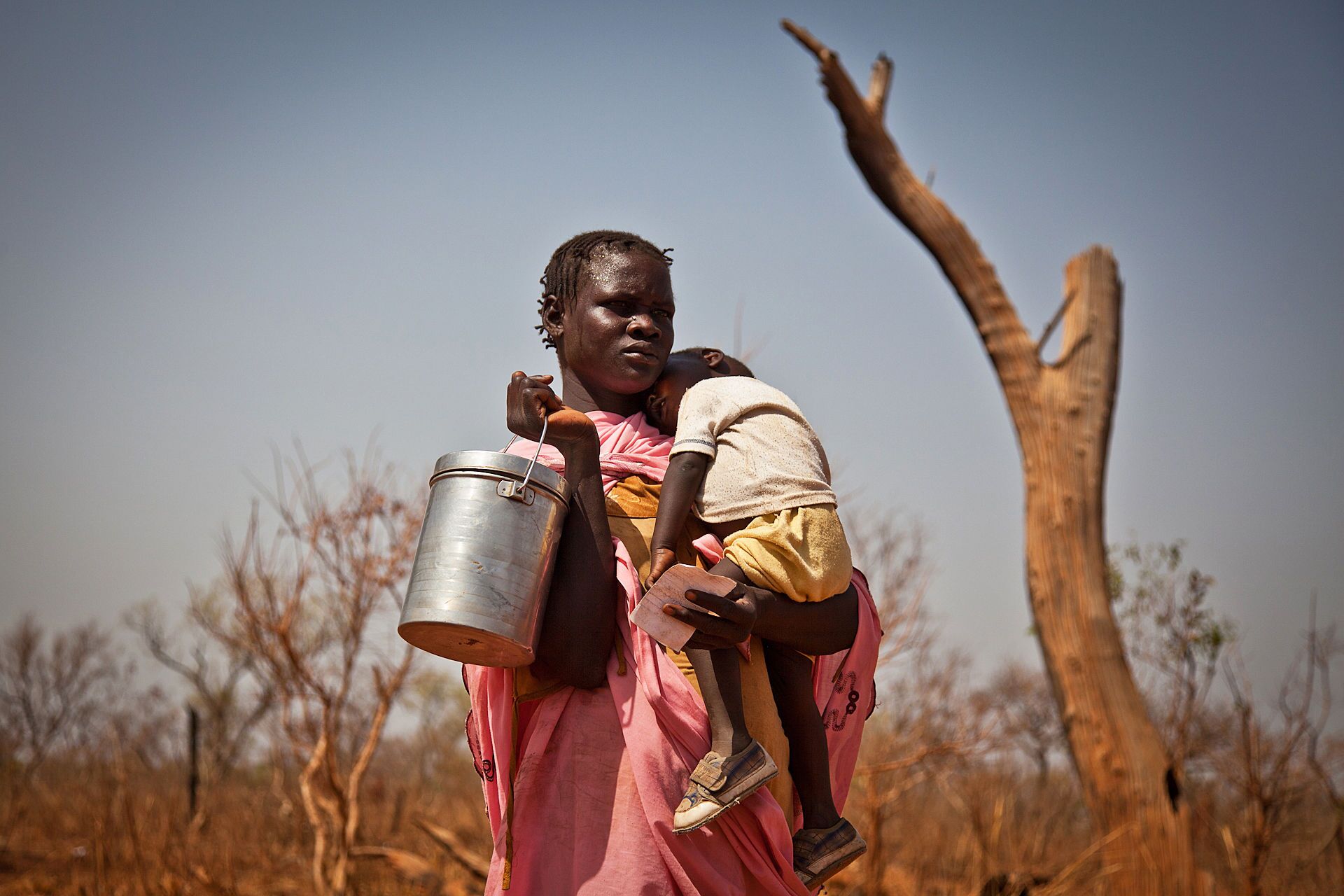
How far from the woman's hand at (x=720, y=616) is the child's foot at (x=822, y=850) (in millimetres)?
453

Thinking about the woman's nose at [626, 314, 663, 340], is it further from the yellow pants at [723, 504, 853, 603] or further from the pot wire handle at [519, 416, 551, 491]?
the yellow pants at [723, 504, 853, 603]

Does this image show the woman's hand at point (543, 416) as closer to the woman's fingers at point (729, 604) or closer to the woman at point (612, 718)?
the woman at point (612, 718)

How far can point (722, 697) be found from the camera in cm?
192

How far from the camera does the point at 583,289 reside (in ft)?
7.69

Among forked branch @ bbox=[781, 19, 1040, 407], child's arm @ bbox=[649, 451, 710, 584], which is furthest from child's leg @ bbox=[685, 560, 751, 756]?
forked branch @ bbox=[781, 19, 1040, 407]

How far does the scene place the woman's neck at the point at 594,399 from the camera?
2.40 meters

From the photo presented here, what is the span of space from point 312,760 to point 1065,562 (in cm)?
550

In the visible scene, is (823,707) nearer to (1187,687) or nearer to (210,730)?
(1187,687)

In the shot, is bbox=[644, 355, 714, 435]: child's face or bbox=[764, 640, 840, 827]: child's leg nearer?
Answer: bbox=[764, 640, 840, 827]: child's leg

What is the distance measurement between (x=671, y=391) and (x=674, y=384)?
0.8 inches

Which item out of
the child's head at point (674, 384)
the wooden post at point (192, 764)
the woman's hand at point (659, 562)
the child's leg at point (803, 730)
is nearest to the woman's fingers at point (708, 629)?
the woman's hand at point (659, 562)

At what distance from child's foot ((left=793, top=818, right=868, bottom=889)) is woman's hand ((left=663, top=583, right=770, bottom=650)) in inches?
17.9

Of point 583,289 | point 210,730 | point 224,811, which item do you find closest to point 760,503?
point 583,289

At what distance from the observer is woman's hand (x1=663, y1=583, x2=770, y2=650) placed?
1.82 metres
